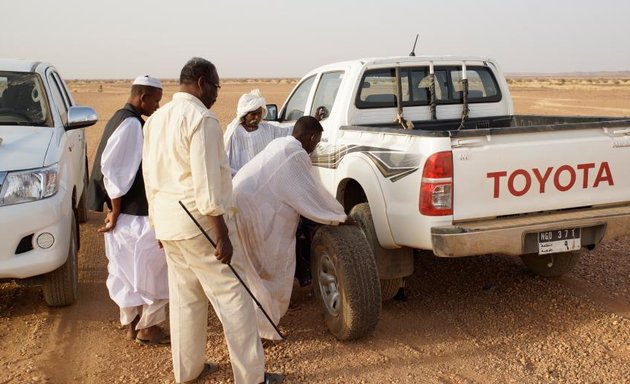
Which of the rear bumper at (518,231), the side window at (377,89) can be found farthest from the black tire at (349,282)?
the side window at (377,89)

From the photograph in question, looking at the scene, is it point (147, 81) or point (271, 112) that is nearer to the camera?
point (147, 81)

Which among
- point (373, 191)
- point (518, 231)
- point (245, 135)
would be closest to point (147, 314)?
point (373, 191)

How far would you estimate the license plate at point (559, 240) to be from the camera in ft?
14.2

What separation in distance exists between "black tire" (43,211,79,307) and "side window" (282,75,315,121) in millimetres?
2713

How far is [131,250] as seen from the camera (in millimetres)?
4434

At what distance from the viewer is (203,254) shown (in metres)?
3.46

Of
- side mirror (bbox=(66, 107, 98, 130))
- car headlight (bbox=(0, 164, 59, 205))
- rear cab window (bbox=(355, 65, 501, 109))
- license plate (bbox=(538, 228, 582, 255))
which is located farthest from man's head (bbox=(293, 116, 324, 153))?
side mirror (bbox=(66, 107, 98, 130))

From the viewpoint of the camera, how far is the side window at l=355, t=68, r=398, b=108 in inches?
230

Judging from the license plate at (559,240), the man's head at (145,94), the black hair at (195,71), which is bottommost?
the license plate at (559,240)

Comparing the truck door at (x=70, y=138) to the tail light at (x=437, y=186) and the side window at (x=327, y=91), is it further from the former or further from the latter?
the tail light at (x=437, y=186)

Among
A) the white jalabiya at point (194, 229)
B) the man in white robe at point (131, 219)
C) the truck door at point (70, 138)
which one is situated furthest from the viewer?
the truck door at point (70, 138)

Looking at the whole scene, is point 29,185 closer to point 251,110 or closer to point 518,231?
point 251,110

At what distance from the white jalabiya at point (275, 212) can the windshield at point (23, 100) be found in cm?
244

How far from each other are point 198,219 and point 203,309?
26.6 inches
